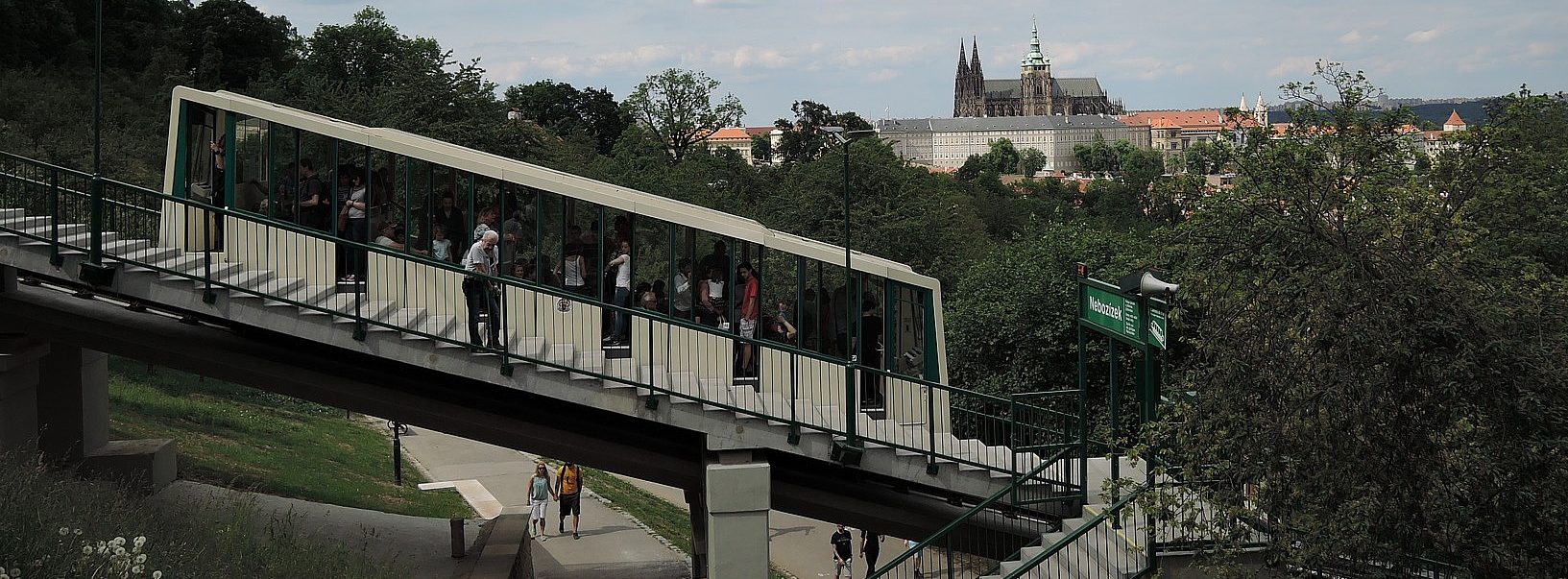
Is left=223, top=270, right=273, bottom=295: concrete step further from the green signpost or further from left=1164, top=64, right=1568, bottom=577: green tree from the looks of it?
left=1164, top=64, right=1568, bottom=577: green tree

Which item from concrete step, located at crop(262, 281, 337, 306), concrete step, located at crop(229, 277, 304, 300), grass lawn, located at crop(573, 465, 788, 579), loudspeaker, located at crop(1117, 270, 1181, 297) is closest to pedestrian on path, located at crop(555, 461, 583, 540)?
grass lawn, located at crop(573, 465, 788, 579)

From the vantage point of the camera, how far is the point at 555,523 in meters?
26.5

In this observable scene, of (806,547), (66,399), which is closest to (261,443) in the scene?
(66,399)

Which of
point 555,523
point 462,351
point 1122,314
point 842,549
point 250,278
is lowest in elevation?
point 555,523

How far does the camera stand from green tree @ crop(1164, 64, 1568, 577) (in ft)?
33.7

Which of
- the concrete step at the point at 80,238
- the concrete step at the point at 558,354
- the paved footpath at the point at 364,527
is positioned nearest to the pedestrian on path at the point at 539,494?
the paved footpath at the point at 364,527

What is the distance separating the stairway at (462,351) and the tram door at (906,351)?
36 centimetres

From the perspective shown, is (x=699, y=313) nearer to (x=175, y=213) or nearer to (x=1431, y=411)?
(x=175, y=213)

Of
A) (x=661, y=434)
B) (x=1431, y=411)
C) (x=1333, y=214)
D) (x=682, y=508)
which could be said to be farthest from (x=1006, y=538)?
(x=682, y=508)

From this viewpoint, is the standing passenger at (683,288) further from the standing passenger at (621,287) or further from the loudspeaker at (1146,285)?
the loudspeaker at (1146,285)

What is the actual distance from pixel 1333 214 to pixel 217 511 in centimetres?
1320

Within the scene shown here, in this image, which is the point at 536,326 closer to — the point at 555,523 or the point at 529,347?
the point at 529,347

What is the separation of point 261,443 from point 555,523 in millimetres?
5983

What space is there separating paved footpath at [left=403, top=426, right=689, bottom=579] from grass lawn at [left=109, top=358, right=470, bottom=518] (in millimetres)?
1054
